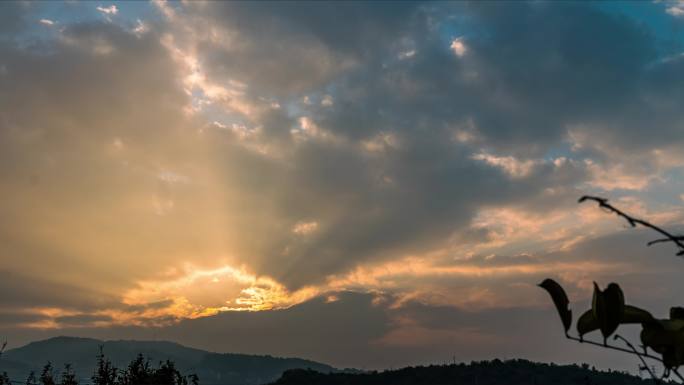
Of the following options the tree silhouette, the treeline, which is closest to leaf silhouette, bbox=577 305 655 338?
the tree silhouette

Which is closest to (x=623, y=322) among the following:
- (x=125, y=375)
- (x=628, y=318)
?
(x=628, y=318)

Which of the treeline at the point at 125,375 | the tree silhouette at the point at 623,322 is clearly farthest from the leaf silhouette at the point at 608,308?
the treeline at the point at 125,375

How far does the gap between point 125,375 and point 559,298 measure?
21037 mm

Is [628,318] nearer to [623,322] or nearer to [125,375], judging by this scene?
[623,322]

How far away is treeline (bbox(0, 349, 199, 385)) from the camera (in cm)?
2073

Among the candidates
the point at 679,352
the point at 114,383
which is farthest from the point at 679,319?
the point at 114,383

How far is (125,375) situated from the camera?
20.8m

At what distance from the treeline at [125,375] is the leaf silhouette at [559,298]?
2038 cm

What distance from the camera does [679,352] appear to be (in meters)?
2.59

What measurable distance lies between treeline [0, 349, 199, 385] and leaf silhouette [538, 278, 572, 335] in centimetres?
2038

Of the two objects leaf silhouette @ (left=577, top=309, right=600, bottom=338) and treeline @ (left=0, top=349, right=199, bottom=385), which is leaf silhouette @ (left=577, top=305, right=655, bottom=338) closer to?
leaf silhouette @ (left=577, top=309, right=600, bottom=338)

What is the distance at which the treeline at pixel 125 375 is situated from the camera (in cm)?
2073

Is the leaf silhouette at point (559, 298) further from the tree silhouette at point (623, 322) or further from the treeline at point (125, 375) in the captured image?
the treeline at point (125, 375)

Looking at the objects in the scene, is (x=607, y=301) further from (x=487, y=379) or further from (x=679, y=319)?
(x=487, y=379)
